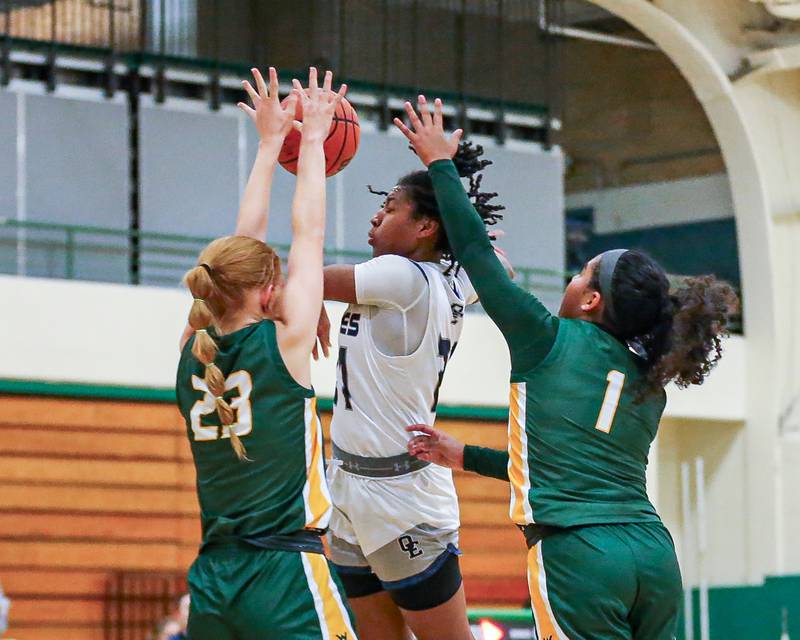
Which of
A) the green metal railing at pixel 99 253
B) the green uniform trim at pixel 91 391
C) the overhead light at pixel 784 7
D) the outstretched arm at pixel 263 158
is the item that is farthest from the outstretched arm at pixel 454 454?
the overhead light at pixel 784 7

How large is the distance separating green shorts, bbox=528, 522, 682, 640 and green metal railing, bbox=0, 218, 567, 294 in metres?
9.71

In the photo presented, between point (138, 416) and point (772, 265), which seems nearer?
point (138, 416)

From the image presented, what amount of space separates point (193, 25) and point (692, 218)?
7.38 meters

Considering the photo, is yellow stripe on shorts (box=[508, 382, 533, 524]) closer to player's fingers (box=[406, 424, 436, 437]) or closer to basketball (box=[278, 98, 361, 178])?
player's fingers (box=[406, 424, 436, 437])

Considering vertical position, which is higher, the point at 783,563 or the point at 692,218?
the point at 692,218

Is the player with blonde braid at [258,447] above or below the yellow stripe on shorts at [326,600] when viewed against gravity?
above

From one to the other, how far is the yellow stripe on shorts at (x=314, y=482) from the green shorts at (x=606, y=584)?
637mm

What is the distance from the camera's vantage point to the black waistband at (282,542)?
13.0 feet

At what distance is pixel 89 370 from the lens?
44.0 ft

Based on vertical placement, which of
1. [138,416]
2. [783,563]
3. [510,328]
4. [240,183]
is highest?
[240,183]

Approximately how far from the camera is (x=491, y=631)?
33.2 ft

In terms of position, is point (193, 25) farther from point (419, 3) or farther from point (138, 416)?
point (138, 416)

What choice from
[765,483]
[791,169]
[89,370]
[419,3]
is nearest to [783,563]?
[765,483]

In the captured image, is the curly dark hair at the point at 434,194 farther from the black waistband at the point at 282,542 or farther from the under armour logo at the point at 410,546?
the black waistband at the point at 282,542
